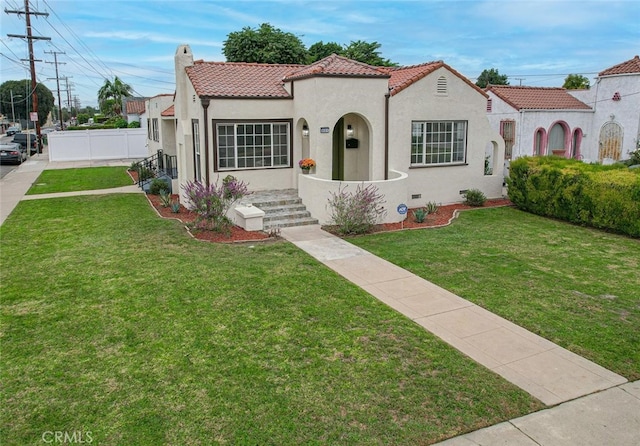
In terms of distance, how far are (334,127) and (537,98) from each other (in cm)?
1733

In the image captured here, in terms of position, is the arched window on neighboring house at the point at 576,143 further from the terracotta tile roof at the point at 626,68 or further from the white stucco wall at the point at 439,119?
the white stucco wall at the point at 439,119

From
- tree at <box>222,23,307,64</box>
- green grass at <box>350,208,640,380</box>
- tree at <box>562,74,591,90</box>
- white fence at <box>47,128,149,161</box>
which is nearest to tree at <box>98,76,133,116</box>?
white fence at <box>47,128,149,161</box>

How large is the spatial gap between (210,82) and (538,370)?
508 inches

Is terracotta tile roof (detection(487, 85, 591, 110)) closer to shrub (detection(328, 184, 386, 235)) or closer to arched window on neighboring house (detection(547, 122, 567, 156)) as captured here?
arched window on neighboring house (detection(547, 122, 567, 156))

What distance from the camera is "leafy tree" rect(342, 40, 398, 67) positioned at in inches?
1315

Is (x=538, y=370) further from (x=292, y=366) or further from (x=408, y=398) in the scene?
(x=292, y=366)

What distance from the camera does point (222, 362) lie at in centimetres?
654

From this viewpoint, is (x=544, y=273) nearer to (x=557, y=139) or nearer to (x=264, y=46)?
(x=557, y=139)

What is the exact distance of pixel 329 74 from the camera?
15.0 meters

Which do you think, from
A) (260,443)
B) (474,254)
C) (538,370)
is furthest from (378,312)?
(474,254)

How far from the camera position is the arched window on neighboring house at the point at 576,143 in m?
29.6

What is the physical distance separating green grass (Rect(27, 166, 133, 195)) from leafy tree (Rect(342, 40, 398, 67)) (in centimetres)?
1642

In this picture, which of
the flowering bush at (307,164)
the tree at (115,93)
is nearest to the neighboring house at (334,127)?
the flowering bush at (307,164)

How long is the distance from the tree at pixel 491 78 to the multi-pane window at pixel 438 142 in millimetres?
50391
